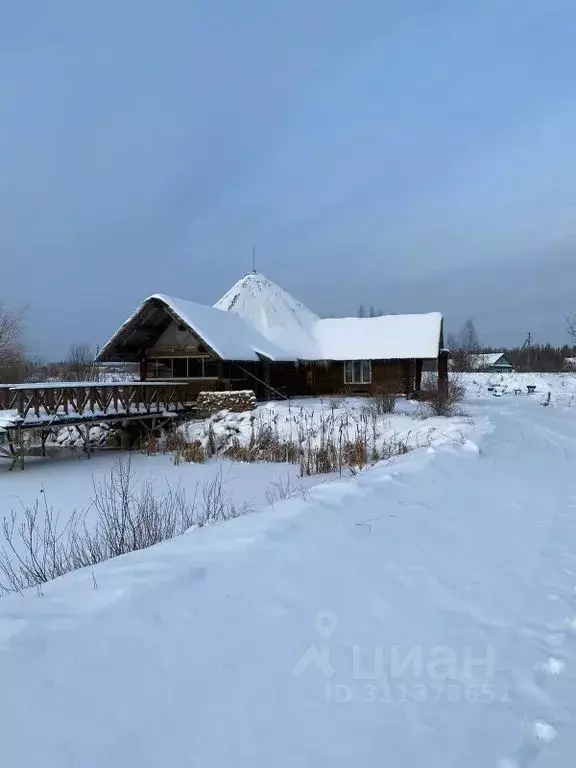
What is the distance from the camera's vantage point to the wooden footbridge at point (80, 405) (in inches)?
557

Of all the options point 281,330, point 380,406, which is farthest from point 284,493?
point 281,330

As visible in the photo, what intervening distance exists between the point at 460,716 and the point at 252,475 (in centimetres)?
972

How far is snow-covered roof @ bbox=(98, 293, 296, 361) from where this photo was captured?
65.2ft

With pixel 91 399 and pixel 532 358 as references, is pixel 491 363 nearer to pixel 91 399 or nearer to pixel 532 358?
pixel 532 358

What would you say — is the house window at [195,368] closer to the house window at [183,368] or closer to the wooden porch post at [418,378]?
the house window at [183,368]

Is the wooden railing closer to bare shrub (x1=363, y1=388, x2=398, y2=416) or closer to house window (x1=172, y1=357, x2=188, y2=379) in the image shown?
house window (x1=172, y1=357, x2=188, y2=379)

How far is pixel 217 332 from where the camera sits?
2098cm

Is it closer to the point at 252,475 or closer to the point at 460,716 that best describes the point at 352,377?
the point at 252,475

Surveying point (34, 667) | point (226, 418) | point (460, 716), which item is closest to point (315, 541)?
point (460, 716)

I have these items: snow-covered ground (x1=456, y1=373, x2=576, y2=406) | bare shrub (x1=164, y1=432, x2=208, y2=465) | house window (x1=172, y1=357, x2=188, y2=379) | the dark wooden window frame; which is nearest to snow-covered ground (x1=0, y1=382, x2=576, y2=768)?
bare shrub (x1=164, y1=432, x2=208, y2=465)

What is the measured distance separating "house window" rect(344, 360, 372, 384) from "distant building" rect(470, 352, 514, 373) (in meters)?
33.0

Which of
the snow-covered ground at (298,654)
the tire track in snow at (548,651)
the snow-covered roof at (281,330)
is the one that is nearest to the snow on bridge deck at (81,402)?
the snow-covered roof at (281,330)

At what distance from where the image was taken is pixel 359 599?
3.66 metres

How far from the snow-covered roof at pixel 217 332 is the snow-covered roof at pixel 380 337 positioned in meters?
3.36
